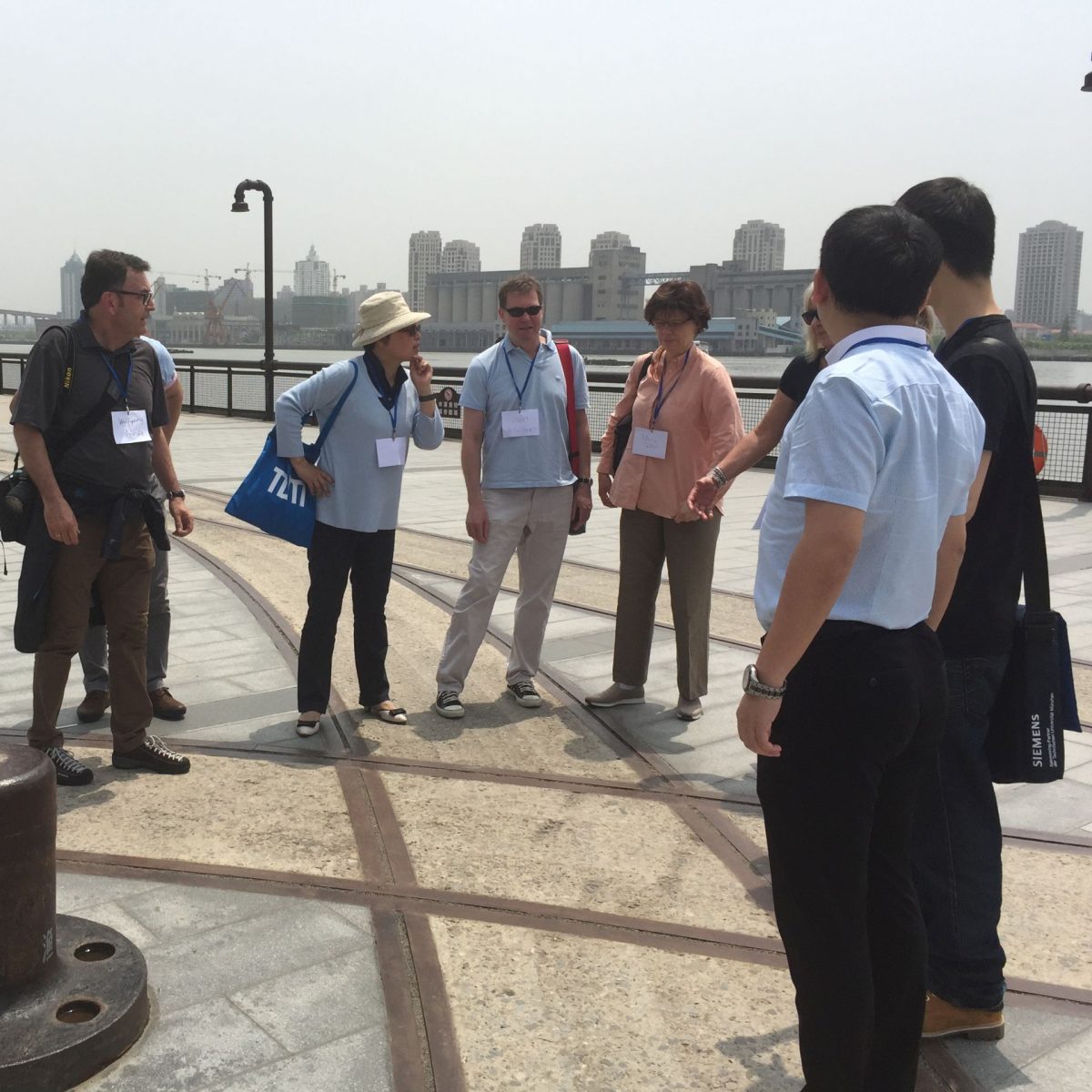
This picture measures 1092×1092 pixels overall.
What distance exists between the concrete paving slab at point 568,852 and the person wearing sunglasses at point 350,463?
0.78 meters

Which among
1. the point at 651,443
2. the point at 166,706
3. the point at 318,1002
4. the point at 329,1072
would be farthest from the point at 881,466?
the point at 166,706

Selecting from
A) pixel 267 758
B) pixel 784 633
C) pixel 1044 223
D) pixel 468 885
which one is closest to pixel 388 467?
pixel 267 758

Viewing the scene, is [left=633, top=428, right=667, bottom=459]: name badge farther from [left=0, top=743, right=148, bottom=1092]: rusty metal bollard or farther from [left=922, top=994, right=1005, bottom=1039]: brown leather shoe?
[left=0, top=743, right=148, bottom=1092]: rusty metal bollard

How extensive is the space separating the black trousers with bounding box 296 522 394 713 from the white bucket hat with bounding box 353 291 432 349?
0.81 m

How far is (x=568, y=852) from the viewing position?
3.84 metres

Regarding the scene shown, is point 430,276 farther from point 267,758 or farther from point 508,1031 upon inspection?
point 508,1031

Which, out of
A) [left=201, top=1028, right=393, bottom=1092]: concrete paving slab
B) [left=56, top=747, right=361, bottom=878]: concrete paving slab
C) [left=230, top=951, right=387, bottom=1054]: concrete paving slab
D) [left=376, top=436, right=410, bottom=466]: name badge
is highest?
[left=376, top=436, right=410, bottom=466]: name badge

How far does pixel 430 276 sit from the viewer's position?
990 inches

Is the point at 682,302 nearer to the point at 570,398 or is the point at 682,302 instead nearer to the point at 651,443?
the point at 651,443

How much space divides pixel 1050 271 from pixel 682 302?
1655 centimetres

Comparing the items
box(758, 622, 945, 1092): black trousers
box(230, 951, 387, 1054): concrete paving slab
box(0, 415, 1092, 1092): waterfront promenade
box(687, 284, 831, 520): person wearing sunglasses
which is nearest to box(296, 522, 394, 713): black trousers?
box(0, 415, 1092, 1092): waterfront promenade

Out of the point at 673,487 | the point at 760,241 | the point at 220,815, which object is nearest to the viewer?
the point at 220,815

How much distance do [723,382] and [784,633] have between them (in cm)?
319

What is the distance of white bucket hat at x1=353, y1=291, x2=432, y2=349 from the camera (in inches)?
195
